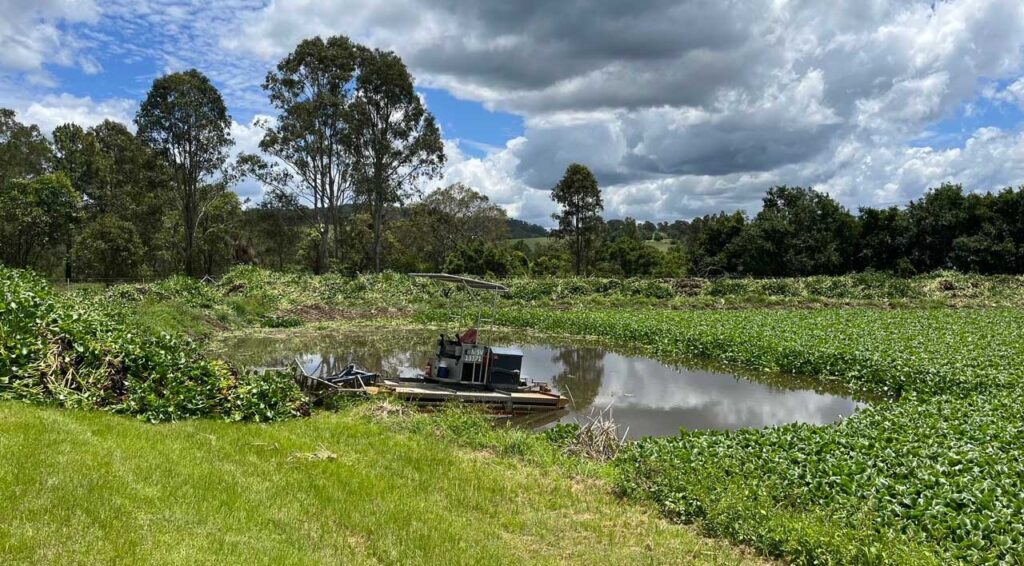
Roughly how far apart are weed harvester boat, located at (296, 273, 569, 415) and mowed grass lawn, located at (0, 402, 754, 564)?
4.02 metres

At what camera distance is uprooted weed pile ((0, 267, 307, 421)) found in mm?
9430

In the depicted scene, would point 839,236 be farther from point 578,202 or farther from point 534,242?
point 534,242

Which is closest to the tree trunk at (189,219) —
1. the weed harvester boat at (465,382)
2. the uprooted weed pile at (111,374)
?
the uprooted weed pile at (111,374)

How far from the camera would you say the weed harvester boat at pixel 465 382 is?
13.3 m

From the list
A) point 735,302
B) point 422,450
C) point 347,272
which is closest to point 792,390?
point 422,450

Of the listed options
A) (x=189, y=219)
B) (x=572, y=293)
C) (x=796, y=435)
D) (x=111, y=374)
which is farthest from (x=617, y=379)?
(x=189, y=219)

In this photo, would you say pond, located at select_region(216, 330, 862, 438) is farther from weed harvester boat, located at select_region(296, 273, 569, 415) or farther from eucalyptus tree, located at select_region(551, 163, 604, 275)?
eucalyptus tree, located at select_region(551, 163, 604, 275)

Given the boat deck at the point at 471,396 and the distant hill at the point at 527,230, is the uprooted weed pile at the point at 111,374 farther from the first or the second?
the distant hill at the point at 527,230

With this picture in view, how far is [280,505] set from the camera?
650 cm

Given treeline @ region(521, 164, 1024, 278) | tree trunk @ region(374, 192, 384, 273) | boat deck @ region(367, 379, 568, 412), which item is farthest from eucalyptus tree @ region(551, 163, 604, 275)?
boat deck @ region(367, 379, 568, 412)

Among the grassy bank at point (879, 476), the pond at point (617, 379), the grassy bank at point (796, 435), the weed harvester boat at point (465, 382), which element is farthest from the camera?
the pond at point (617, 379)

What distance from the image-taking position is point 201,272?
190 ft

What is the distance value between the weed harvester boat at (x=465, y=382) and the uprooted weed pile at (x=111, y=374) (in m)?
2.01

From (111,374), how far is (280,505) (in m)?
5.53
